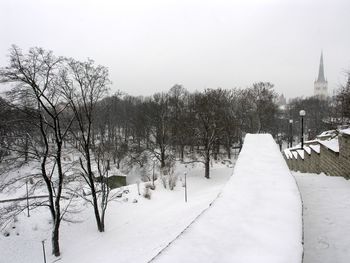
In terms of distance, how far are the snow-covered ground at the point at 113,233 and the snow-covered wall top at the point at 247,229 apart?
5844mm

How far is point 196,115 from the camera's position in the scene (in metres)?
27.2

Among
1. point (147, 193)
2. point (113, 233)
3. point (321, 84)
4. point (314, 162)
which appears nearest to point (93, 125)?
point (147, 193)

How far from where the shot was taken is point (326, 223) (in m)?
3.99

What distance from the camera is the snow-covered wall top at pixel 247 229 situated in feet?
7.20

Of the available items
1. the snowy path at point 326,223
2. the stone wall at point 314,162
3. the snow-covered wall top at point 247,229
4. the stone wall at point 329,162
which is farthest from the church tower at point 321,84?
the snow-covered wall top at point 247,229

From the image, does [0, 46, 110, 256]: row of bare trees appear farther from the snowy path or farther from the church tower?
the church tower

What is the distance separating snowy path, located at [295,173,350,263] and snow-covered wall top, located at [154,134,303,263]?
606 millimetres

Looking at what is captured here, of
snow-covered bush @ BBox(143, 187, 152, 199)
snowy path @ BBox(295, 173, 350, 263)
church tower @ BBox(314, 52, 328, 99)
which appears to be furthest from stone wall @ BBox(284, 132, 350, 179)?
church tower @ BBox(314, 52, 328, 99)

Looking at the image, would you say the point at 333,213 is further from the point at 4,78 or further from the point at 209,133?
the point at 209,133

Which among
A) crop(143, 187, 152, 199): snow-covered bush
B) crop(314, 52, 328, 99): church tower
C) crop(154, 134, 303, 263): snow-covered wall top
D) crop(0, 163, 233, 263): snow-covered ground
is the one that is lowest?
crop(0, 163, 233, 263): snow-covered ground

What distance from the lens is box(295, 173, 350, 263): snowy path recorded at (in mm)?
3160

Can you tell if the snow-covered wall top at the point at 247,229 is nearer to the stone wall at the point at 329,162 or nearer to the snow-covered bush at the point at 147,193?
the stone wall at the point at 329,162

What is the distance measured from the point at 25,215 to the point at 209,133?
52.7ft

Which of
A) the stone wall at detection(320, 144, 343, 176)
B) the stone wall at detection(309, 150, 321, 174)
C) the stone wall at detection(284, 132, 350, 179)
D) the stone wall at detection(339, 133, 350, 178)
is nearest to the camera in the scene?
the stone wall at detection(339, 133, 350, 178)
